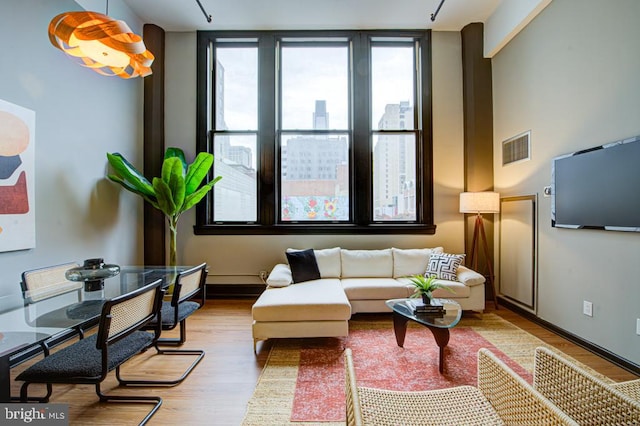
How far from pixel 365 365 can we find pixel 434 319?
67 centimetres

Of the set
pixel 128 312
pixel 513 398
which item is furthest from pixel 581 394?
pixel 128 312

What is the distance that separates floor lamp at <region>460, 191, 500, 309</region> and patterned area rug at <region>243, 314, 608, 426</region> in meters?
0.85

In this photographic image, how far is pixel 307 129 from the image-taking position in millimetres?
4363

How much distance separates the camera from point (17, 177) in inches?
93.9

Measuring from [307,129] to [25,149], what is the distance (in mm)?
3062

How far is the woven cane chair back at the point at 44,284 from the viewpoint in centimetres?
193

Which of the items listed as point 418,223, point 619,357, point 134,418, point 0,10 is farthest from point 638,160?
point 0,10

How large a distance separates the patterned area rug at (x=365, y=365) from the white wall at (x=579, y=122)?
1.90 feet

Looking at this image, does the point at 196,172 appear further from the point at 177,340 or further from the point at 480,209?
the point at 480,209

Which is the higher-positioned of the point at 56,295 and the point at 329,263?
the point at 56,295

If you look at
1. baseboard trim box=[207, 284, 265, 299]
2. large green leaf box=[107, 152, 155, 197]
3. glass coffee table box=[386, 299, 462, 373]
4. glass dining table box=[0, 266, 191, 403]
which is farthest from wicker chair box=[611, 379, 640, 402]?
large green leaf box=[107, 152, 155, 197]

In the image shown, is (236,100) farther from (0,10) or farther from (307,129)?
(0,10)

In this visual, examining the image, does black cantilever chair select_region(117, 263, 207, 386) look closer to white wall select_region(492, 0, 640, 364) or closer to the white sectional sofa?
the white sectional sofa

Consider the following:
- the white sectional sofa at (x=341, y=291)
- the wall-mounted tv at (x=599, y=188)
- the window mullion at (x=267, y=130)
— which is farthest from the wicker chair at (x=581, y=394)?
the window mullion at (x=267, y=130)
